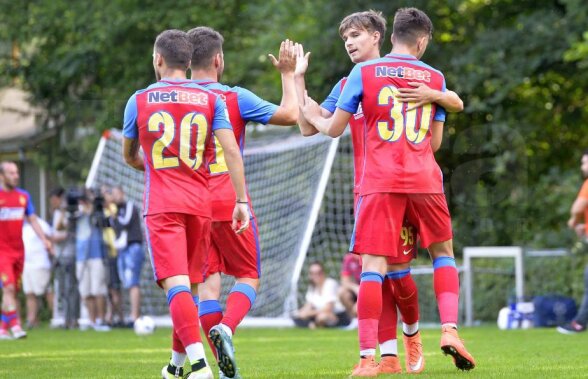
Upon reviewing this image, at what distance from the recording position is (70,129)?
28.8 metres

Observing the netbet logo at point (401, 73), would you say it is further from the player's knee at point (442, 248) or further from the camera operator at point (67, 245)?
the camera operator at point (67, 245)

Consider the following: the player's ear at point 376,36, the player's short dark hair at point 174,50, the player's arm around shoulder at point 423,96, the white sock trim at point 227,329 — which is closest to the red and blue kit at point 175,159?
the player's short dark hair at point 174,50

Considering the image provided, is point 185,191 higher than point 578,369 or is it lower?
higher

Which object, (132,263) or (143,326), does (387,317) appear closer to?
(143,326)

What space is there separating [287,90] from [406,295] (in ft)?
5.14

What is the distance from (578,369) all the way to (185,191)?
9.52ft

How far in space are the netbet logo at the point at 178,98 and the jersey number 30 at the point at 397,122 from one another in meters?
1.11

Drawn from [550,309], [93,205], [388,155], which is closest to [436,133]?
[388,155]

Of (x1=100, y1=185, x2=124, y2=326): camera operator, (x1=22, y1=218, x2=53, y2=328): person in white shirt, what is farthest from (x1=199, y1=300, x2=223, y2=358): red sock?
(x1=22, y1=218, x2=53, y2=328): person in white shirt

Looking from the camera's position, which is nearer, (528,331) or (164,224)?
(164,224)

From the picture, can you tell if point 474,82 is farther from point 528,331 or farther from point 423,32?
point 423,32

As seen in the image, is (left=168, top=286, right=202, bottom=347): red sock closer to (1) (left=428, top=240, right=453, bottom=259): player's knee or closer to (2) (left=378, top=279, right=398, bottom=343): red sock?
(2) (left=378, top=279, right=398, bottom=343): red sock

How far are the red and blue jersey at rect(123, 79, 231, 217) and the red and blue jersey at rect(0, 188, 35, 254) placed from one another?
26.0 ft

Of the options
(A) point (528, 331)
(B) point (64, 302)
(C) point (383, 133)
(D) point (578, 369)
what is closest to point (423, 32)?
(C) point (383, 133)
